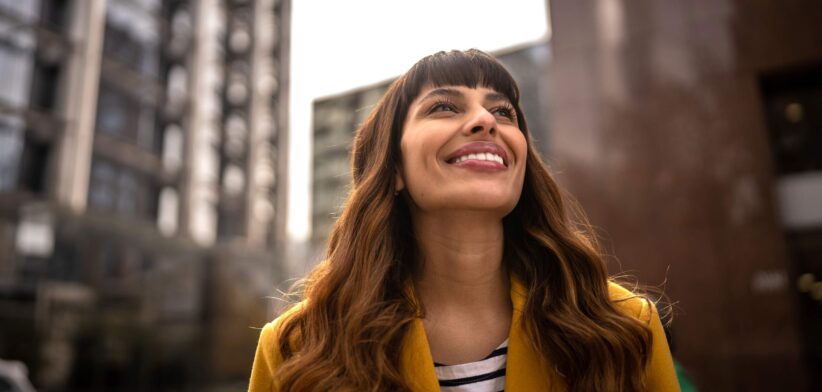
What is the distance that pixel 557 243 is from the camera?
193 centimetres

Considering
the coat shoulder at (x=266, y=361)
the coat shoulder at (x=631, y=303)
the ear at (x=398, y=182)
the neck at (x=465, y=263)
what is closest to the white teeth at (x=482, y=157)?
the neck at (x=465, y=263)

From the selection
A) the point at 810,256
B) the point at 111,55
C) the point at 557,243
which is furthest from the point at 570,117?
the point at 111,55

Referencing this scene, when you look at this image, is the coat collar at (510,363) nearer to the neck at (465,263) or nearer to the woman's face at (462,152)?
the neck at (465,263)

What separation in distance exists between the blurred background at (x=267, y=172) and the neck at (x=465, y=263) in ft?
3.14

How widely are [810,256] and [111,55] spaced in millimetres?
25371

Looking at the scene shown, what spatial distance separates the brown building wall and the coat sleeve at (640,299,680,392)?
6.16 meters

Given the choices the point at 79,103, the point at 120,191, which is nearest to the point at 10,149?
the point at 79,103

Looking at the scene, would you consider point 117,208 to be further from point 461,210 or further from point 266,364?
point 461,210

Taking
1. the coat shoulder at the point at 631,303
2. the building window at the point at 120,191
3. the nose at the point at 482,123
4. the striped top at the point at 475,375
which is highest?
the building window at the point at 120,191

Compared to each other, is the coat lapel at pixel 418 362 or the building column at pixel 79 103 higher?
the building column at pixel 79 103

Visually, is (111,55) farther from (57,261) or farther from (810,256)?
(810,256)

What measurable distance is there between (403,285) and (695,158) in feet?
24.8

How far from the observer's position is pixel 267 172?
3900 cm

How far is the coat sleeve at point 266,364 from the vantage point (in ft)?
5.81
